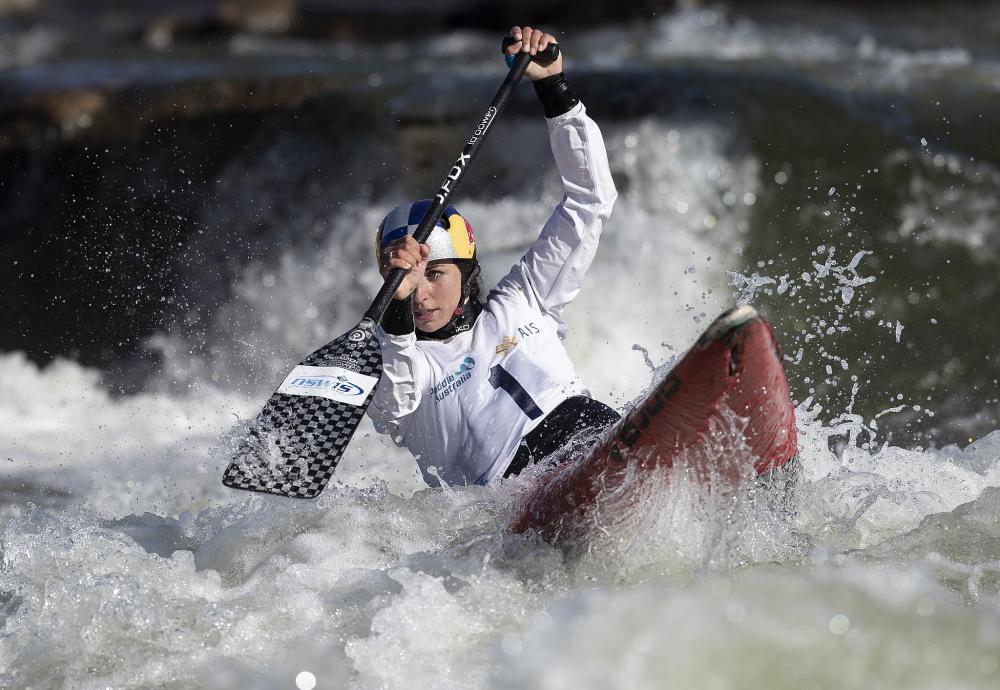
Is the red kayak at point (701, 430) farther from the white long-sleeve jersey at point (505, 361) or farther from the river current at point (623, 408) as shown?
the white long-sleeve jersey at point (505, 361)

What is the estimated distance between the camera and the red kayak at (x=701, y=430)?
343 cm

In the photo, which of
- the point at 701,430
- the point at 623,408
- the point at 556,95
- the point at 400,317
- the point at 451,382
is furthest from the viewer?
the point at 623,408

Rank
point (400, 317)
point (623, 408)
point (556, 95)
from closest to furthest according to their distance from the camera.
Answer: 1. point (400, 317)
2. point (556, 95)
3. point (623, 408)

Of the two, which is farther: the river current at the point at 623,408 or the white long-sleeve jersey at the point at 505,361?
the white long-sleeve jersey at the point at 505,361

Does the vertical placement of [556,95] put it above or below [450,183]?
above

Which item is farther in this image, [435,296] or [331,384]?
[435,296]

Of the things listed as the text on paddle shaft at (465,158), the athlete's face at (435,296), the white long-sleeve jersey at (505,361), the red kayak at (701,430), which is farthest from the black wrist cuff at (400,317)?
the red kayak at (701,430)

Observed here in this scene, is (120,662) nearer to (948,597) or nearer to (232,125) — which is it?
(948,597)

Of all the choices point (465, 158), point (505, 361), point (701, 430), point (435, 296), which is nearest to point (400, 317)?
point (435, 296)

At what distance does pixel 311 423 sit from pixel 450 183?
112 centimetres

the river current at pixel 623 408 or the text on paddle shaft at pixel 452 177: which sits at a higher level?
the text on paddle shaft at pixel 452 177

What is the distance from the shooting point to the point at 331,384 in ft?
13.6

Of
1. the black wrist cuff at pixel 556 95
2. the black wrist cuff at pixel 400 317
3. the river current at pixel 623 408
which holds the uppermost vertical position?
the black wrist cuff at pixel 556 95

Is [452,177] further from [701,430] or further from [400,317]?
[701,430]
